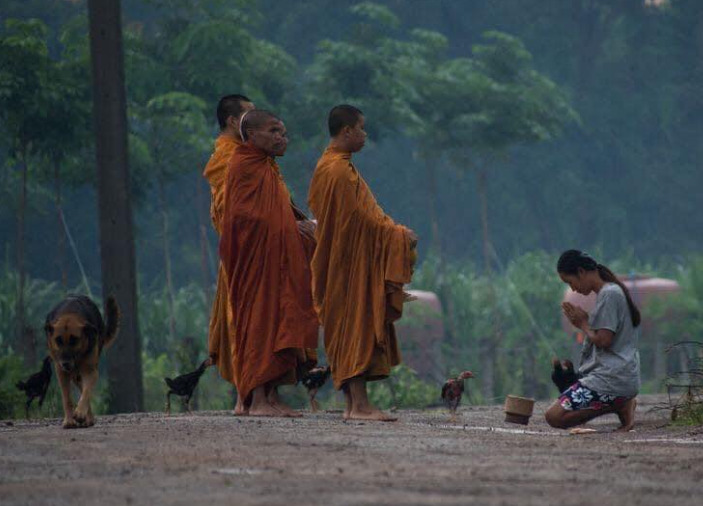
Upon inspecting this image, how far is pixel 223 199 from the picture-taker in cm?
1076

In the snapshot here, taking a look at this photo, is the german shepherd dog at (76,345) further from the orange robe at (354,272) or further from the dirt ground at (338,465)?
the orange robe at (354,272)

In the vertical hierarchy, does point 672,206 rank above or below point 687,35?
below

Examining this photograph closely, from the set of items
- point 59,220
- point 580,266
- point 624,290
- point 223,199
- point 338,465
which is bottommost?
point 338,465

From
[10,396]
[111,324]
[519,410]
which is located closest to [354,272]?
[519,410]

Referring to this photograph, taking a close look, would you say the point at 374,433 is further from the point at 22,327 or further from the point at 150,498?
the point at 22,327

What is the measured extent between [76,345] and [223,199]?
2166 mm

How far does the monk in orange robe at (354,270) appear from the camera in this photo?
982 centimetres

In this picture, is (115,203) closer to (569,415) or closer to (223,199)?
(223,199)

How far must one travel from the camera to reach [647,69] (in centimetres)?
4397

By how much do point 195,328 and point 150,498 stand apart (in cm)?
2119

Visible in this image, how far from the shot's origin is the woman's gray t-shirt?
9.33 m

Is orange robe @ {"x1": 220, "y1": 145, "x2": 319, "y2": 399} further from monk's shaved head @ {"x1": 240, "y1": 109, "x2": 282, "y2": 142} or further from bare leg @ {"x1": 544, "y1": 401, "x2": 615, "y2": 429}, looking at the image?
bare leg @ {"x1": 544, "y1": 401, "x2": 615, "y2": 429}

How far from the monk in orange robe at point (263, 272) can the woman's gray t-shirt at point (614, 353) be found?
75.3 inches

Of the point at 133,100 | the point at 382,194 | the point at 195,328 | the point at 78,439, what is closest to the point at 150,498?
the point at 78,439
